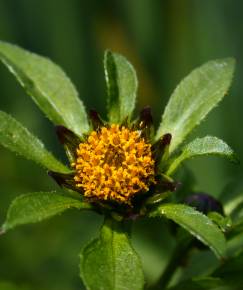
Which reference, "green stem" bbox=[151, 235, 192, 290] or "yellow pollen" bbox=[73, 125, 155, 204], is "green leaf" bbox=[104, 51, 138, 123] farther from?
"green stem" bbox=[151, 235, 192, 290]

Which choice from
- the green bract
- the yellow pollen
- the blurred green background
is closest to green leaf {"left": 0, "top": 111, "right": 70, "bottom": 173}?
the green bract

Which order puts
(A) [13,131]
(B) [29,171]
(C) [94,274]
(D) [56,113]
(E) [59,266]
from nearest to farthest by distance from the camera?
(C) [94,274]
(A) [13,131]
(D) [56,113]
(E) [59,266]
(B) [29,171]

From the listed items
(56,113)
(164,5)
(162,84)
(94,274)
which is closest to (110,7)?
(164,5)

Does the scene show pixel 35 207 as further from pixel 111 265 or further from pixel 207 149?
pixel 207 149

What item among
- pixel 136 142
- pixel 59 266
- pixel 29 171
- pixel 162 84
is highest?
pixel 136 142

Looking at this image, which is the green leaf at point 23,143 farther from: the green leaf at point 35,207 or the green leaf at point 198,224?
the green leaf at point 198,224

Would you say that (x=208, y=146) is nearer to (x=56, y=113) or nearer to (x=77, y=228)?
(x=56, y=113)

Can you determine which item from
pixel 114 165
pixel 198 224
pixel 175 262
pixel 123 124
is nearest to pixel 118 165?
pixel 114 165
